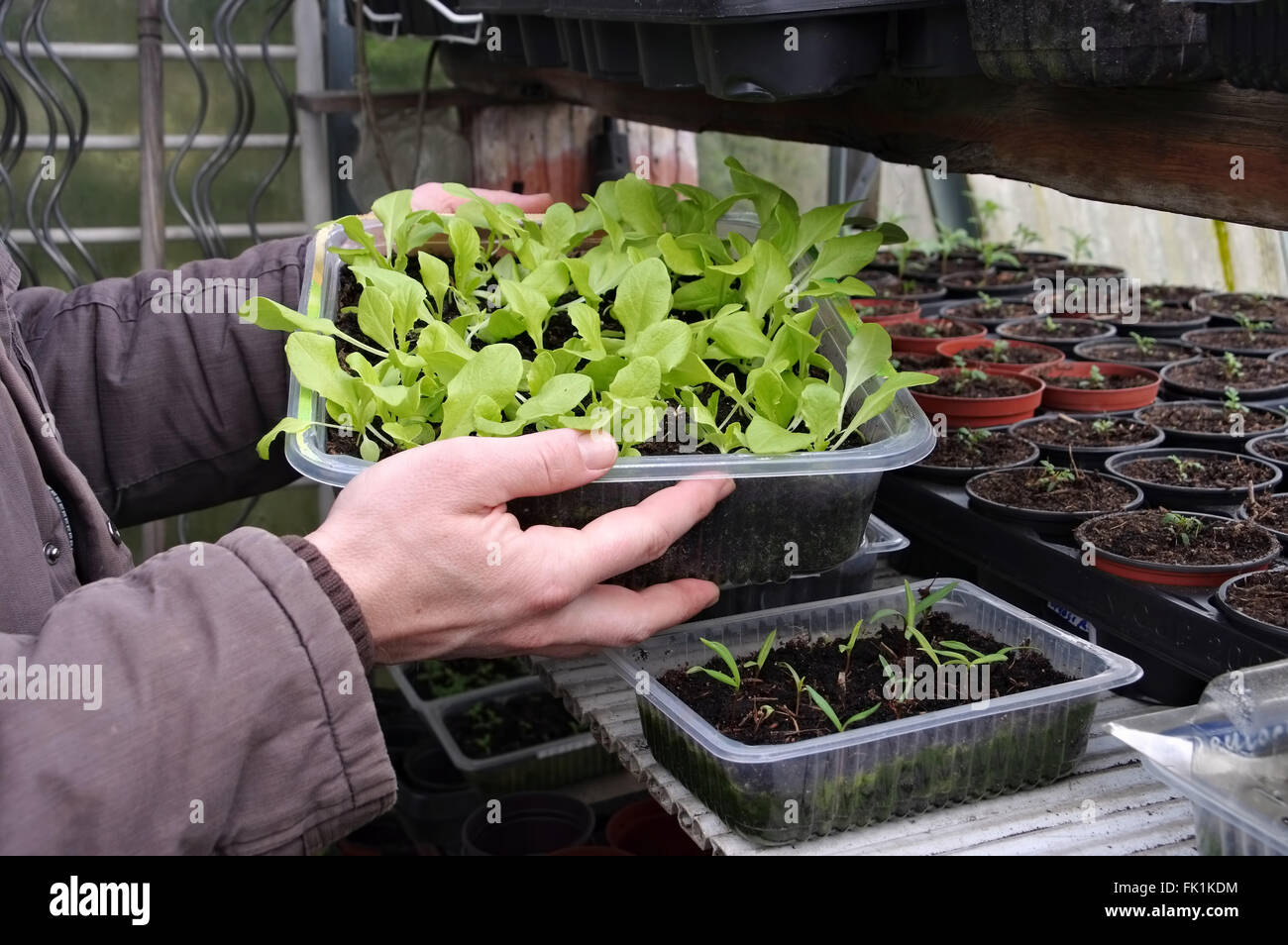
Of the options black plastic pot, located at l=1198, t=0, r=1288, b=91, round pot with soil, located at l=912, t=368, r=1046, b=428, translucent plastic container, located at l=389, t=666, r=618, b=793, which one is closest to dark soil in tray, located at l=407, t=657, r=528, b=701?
translucent plastic container, located at l=389, t=666, r=618, b=793

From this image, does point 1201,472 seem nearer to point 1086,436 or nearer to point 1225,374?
point 1086,436

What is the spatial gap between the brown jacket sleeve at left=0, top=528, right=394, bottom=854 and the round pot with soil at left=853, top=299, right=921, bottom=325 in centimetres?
151

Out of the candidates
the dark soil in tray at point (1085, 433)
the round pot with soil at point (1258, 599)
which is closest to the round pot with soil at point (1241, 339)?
the dark soil in tray at point (1085, 433)

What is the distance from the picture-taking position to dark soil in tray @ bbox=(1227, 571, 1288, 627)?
0.97 meters

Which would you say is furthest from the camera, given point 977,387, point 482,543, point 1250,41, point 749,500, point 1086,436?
point 977,387

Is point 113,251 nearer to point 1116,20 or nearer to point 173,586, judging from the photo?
point 173,586

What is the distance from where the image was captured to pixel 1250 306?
2.26 m

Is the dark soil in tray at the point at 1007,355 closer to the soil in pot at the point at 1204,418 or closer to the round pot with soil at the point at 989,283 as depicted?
the soil in pot at the point at 1204,418

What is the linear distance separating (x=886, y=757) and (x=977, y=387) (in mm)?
968

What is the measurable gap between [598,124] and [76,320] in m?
1.16

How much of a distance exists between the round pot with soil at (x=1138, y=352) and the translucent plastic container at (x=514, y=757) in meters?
1.08

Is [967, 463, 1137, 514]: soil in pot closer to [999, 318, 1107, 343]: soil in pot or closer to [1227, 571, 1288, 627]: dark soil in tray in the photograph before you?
[1227, 571, 1288, 627]: dark soil in tray

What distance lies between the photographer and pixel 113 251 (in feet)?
7.91

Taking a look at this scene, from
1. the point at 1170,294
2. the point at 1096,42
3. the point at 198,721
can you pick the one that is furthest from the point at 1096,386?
the point at 198,721
